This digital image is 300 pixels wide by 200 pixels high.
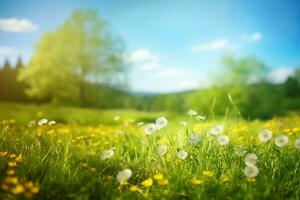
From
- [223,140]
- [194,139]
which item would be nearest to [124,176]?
[194,139]

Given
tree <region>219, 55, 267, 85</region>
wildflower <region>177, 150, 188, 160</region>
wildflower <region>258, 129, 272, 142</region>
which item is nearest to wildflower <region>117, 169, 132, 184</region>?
wildflower <region>177, 150, 188, 160</region>

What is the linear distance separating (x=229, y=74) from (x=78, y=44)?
7726 millimetres

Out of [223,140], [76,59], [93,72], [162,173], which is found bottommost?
[162,173]

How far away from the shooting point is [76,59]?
17.2 meters

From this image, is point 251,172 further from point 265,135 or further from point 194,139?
→ point 194,139

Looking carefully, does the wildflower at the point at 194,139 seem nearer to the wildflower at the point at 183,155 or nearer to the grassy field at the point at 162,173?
the grassy field at the point at 162,173

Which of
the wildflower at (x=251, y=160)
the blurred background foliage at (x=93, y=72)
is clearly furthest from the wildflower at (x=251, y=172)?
the blurred background foliage at (x=93, y=72)

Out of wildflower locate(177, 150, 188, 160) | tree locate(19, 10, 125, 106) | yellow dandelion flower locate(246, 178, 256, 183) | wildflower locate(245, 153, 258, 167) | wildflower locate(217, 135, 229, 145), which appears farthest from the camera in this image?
tree locate(19, 10, 125, 106)

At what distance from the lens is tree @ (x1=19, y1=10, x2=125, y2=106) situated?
16969mm

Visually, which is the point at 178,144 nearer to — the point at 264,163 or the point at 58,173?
the point at 264,163

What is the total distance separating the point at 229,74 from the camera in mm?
18781

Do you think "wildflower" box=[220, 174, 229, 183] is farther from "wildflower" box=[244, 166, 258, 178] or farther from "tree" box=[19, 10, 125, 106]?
"tree" box=[19, 10, 125, 106]

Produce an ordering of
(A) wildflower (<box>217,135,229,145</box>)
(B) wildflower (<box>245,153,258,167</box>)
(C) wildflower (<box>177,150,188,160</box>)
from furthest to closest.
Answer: (A) wildflower (<box>217,135,229,145</box>)
(C) wildflower (<box>177,150,188,160</box>)
(B) wildflower (<box>245,153,258,167</box>)

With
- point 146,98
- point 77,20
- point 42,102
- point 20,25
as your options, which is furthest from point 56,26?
point 146,98
